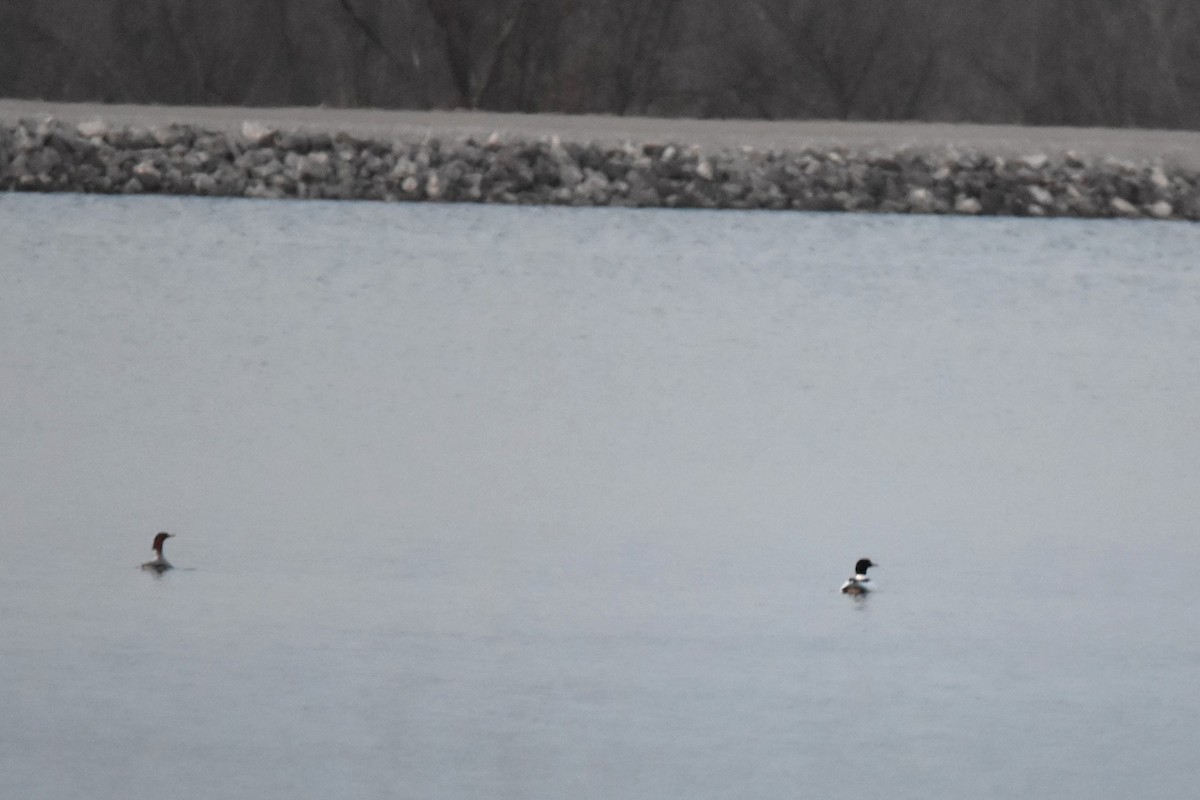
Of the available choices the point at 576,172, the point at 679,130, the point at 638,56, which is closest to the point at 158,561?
the point at 576,172

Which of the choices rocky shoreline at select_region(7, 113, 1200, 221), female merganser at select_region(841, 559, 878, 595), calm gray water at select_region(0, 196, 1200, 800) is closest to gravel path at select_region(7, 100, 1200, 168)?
rocky shoreline at select_region(7, 113, 1200, 221)

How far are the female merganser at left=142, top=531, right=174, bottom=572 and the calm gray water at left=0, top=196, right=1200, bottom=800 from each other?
81mm

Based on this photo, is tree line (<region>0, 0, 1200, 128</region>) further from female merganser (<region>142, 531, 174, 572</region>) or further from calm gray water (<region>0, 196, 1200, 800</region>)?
female merganser (<region>142, 531, 174, 572</region>)

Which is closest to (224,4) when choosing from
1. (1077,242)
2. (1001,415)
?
(1077,242)

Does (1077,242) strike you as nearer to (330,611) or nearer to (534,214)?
(534,214)

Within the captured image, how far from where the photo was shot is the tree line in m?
17.5

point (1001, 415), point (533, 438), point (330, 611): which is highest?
point (1001, 415)

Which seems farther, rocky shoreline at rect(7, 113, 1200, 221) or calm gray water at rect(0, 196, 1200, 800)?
rocky shoreline at rect(7, 113, 1200, 221)

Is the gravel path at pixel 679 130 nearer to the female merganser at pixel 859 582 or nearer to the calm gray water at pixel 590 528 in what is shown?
the calm gray water at pixel 590 528

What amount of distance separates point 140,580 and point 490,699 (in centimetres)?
136

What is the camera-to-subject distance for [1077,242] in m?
14.2

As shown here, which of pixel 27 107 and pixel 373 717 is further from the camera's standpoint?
pixel 27 107

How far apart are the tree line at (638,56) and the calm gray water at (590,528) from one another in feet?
16.4

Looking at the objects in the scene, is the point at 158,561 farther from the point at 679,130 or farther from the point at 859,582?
the point at 679,130
